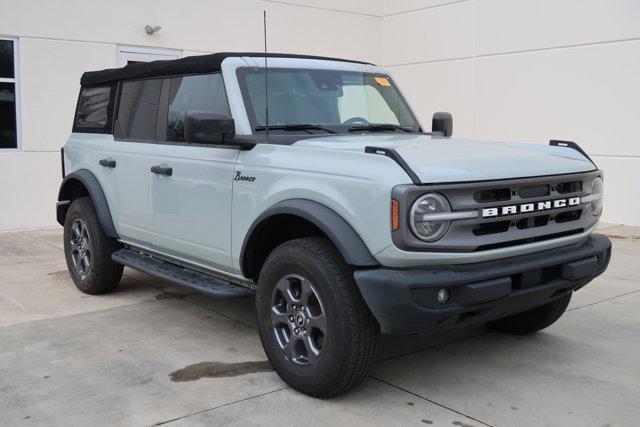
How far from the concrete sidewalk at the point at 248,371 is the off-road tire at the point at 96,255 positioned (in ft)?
0.45

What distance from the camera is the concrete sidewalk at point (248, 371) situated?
360 cm

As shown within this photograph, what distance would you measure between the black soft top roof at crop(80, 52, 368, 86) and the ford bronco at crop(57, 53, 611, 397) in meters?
0.02

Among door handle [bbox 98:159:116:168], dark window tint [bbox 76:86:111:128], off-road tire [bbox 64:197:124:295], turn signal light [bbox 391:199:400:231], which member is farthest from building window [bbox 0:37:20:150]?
→ turn signal light [bbox 391:199:400:231]

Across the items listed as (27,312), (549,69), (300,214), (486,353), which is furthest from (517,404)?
(549,69)

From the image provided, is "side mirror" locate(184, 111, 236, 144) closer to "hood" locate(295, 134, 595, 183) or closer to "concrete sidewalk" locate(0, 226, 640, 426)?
"hood" locate(295, 134, 595, 183)

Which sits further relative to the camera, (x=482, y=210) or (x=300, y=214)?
(x=300, y=214)

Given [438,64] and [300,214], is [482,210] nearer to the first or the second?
[300,214]

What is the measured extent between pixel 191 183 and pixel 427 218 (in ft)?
6.53

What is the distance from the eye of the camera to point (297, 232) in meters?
4.13

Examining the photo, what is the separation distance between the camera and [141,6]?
34.8 ft

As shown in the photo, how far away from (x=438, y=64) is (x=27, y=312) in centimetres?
927

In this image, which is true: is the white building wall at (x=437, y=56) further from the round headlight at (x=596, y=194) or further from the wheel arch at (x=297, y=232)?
the wheel arch at (x=297, y=232)

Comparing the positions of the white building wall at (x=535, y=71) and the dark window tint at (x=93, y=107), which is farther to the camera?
the white building wall at (x=535, y=71)

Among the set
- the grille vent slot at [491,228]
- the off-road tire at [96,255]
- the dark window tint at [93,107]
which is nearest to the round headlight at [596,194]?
the grille vent slot at [491,228]
